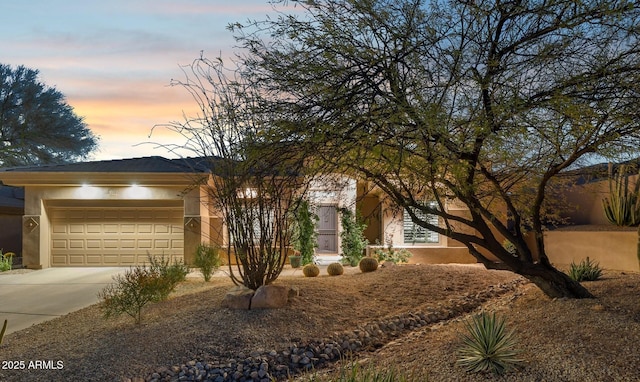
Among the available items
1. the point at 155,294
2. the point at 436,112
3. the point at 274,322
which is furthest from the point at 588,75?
the point at 155,294

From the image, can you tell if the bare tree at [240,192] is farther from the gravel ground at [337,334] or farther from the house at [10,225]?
the house at [10,225]

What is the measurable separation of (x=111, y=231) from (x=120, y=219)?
52 cm

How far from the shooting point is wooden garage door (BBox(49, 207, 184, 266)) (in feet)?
57.5

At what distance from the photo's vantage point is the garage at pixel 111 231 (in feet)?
57.5

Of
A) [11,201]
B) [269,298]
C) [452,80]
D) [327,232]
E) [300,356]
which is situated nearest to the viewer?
[452,80]

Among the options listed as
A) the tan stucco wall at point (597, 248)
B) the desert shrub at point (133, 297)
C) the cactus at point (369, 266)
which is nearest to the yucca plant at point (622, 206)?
the tan stucco wall at point (597, 248)

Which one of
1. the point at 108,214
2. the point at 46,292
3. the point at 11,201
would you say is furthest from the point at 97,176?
the point at 11,201

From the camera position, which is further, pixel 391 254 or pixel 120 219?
pixel 120 219

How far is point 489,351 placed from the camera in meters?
4.87

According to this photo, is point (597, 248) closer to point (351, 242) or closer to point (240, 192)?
point (351, 242)

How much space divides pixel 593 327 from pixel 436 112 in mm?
2906

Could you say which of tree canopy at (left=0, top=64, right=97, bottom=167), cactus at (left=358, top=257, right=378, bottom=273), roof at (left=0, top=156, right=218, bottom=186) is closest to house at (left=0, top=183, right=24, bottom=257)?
tree canopy at (left=0, top=64, right=97, bottom=167)

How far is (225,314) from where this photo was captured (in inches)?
302

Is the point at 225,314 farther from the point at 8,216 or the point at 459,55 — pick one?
the point at 8,216
